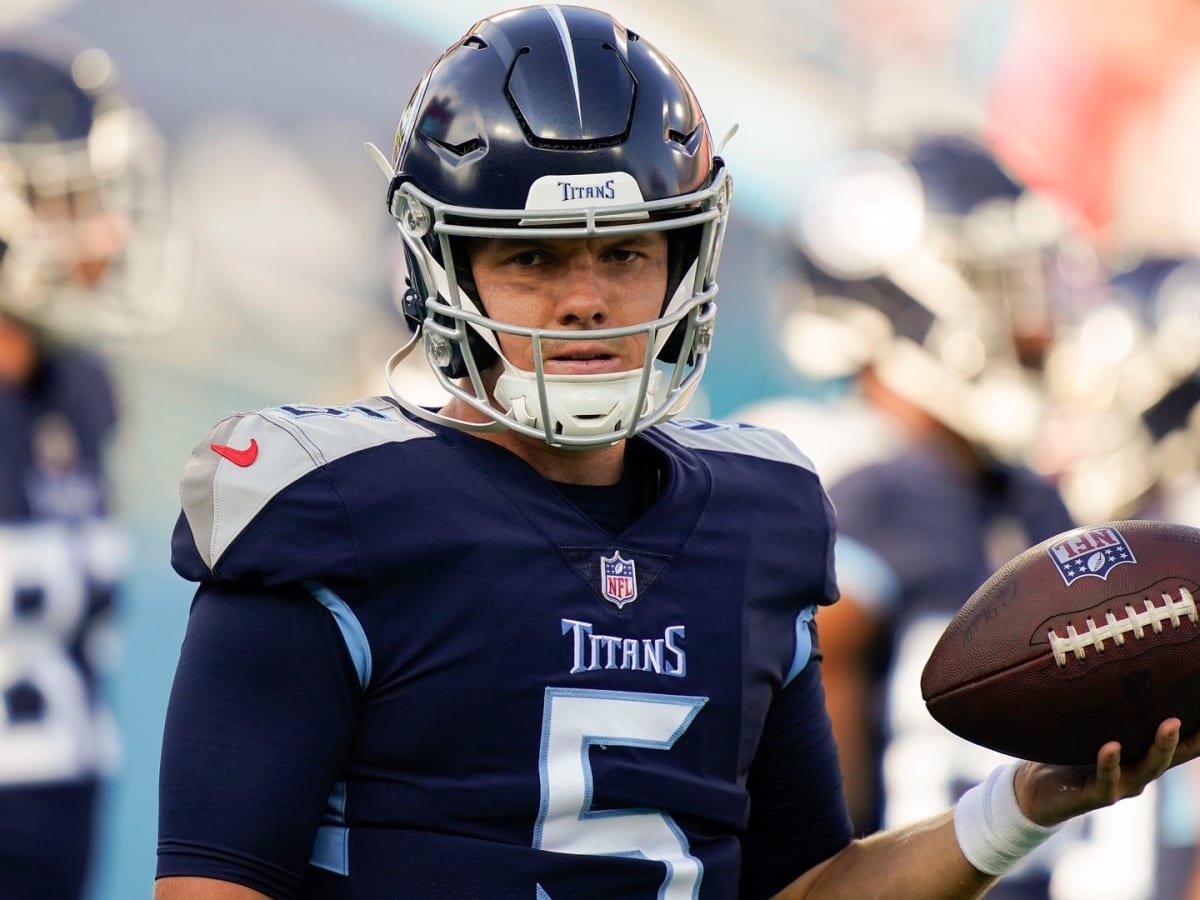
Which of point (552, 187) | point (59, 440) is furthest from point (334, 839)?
point (59, 440)

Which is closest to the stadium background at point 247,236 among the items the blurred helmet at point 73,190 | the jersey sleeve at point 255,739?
the blurred helmet at point 73,190

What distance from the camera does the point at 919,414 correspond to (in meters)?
3.78

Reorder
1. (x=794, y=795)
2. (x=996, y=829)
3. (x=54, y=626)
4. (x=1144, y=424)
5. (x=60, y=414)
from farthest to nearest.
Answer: (x=1144, y=424) → (x=60, y=414) → (x=54, y=626) → (x=794, y=795) → (x=996, y=829)

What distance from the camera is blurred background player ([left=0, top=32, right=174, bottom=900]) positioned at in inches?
141

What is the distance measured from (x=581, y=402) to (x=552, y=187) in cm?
18

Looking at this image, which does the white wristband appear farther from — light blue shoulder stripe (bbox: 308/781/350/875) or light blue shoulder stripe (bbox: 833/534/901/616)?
light blue shoulder stripe (bbox: 833/534/901/616)

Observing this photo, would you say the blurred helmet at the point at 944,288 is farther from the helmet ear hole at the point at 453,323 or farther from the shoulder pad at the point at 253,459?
the shoulder pad at the point at 253,459

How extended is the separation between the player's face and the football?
0.39m

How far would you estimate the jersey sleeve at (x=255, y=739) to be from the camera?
4.54 ft

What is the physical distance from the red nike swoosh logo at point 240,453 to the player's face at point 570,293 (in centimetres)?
23

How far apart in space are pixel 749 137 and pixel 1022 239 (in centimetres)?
110

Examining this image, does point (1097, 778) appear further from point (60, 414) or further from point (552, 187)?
point (60, 414)

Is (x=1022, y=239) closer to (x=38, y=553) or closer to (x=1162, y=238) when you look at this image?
(x=38, y=553)

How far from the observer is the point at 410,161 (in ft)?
5.30
